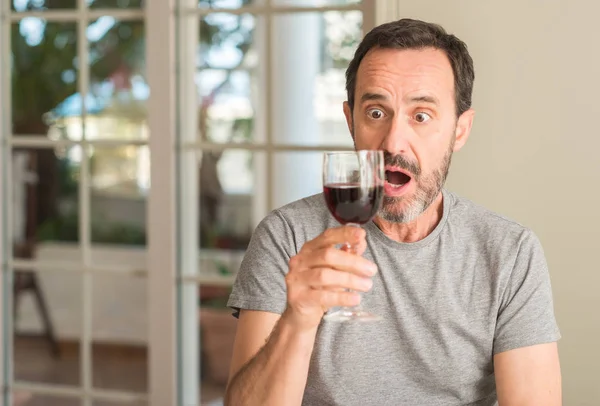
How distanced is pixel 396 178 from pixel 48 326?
4.34 meters

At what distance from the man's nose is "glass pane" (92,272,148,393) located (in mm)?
3477

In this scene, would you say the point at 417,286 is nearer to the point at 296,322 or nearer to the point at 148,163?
the point at 296,322

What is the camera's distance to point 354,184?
4.65 ft

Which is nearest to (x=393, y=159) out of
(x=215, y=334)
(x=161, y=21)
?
(x=161, y=21)

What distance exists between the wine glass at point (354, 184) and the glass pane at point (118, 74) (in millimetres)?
4994

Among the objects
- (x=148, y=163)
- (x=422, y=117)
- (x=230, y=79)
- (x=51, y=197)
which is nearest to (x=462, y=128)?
(x=422, y=117)

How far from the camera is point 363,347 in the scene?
1.75m

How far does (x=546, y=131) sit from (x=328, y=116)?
13.2ft

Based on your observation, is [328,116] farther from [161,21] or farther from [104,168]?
[161,21]

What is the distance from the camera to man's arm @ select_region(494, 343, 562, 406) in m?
1.71

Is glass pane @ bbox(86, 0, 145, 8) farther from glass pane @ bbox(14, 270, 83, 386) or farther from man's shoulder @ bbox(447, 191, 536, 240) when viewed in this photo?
man's shoulder @ bbox(447, 191, 536, 240)

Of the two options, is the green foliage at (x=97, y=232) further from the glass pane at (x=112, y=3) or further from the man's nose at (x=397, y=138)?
the man's nose at (x=397, y=138)

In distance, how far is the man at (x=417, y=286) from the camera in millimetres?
1740

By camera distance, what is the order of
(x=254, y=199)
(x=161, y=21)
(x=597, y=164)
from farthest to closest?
1. (x=254, y=199)
2. (x=161, y=21)
3. (x=597, y=164)
